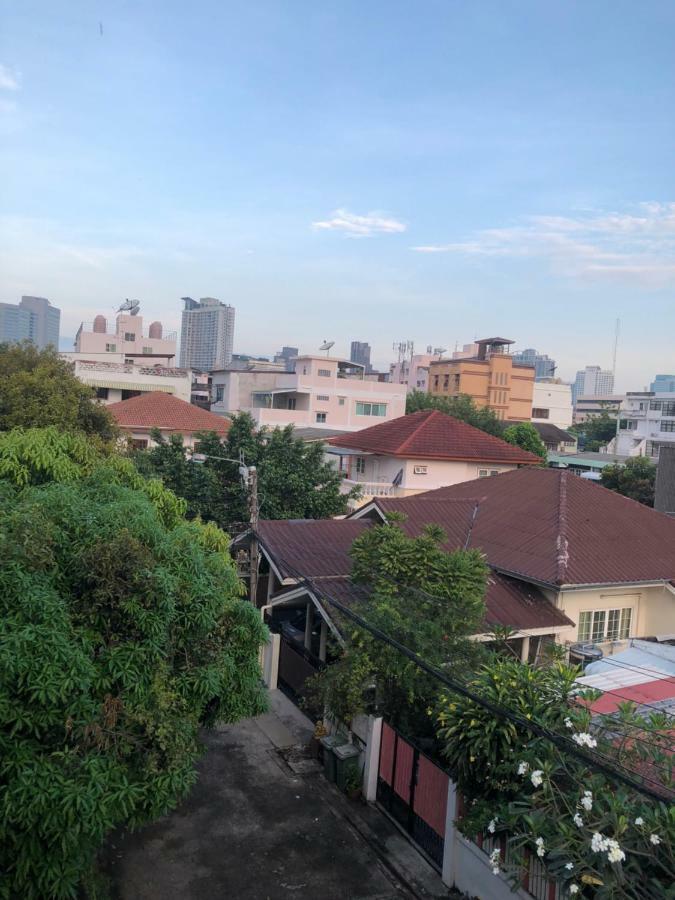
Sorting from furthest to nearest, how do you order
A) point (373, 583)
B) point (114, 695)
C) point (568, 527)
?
point (568, 527) < point (373, 583) < point (114, 695)

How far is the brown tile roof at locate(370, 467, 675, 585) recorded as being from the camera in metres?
15.5

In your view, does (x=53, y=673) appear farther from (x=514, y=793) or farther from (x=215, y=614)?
(x=514, y=793)

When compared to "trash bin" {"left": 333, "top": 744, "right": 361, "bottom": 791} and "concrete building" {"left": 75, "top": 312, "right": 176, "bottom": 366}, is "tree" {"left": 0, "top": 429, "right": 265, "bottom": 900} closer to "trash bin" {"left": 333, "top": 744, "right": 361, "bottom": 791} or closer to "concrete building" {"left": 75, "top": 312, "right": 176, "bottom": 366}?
"trash bin" {"left": 333, "top": 744, "right": 361, "bottom": 791}

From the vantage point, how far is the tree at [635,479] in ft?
132

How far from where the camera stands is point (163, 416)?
3716cm

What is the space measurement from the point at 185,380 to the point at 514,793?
4288 cm

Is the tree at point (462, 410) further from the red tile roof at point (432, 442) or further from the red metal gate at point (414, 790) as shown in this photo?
the red metal gate at point (414, 790)

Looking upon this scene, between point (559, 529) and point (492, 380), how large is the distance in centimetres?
6204

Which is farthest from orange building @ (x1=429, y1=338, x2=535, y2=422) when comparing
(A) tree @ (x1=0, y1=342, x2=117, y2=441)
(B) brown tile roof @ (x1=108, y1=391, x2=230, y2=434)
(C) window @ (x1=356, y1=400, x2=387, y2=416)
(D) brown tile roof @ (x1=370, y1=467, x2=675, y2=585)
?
(A) tree @ (x1=0, y1=342, x2=117, y2=441)

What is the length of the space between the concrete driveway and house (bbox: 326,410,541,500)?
17.0 metres

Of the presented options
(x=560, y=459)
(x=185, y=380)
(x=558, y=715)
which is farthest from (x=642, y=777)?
(x=560, y=459)

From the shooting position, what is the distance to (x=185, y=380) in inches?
1879

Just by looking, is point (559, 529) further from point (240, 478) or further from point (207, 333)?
point (207, 333)

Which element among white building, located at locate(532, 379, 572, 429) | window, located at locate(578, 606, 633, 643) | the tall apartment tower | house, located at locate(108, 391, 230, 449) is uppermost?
the tall apartment tower
